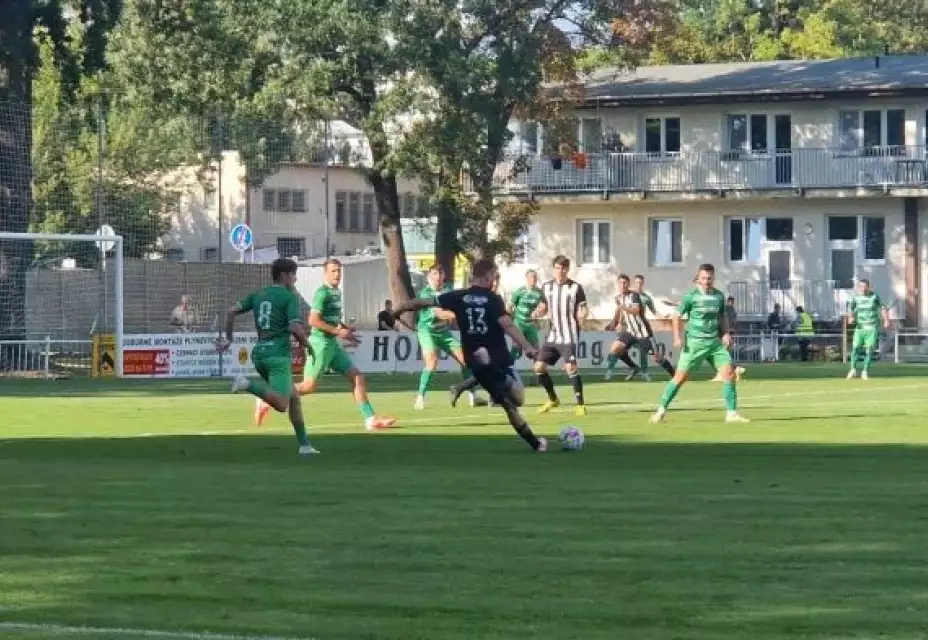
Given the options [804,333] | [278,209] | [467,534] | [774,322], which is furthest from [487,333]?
[278,209]

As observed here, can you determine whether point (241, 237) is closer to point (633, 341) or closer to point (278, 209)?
point (633, 341)

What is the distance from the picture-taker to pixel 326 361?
23.4m

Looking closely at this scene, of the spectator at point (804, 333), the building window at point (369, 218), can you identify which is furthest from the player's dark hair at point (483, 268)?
the building window at point (369, 218)

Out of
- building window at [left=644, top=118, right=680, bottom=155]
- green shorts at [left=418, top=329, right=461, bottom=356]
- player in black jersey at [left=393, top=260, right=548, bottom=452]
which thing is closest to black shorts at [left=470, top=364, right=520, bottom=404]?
player in black jersey at [left=393, top=260, right=548, bottom=452]

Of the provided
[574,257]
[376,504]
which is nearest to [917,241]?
[574,257]

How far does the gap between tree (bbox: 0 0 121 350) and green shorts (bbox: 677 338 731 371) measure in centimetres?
2276

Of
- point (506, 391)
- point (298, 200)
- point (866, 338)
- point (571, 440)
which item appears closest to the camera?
point (506, 391)

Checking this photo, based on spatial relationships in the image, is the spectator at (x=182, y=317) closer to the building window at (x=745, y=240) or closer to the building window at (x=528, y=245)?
the building window at (x=528, y=245)

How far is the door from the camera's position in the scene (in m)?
64.7

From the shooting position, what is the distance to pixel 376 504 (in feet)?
46.6

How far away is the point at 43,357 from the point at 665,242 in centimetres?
2918

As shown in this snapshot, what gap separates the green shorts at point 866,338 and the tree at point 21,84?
58.4 feet

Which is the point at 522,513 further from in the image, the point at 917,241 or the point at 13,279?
the point at 917,241

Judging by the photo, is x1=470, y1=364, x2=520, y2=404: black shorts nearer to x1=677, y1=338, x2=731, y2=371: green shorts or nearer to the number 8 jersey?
the number 8 jersey
